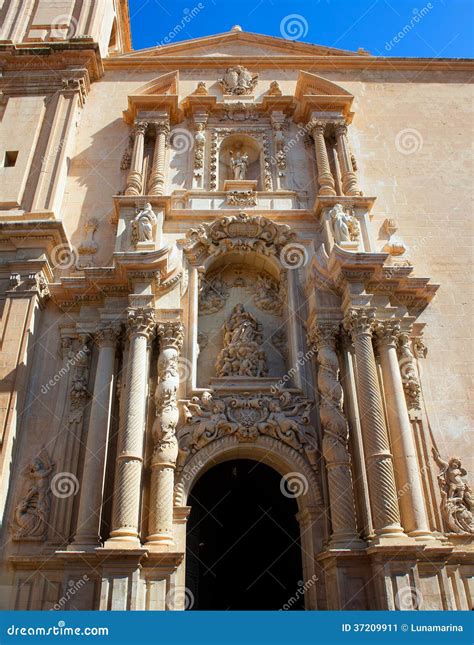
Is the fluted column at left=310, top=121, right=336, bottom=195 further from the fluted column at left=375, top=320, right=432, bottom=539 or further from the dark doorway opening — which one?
the dark doorway opening

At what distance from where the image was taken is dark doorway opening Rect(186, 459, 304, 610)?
13.5 meters

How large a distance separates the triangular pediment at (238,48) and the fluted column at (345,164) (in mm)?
3556

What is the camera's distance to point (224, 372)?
11.9 m

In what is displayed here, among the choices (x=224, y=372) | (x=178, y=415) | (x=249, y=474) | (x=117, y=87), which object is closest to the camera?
(x=178, y=415)

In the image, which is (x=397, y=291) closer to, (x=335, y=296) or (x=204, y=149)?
(x=335, y=296)

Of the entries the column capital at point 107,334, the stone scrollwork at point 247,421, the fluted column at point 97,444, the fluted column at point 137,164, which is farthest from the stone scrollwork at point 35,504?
the fluted column at point 137,164

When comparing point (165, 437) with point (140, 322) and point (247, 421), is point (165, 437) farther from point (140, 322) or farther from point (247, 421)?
point (140, 322)

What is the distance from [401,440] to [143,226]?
22.7ft

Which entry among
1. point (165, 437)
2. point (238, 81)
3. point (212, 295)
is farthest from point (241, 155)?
point (165, 437)

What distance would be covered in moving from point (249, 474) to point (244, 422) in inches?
118

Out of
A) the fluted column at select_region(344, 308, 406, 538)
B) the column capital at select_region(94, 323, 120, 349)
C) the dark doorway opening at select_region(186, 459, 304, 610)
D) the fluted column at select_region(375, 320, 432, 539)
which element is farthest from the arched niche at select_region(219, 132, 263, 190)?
the dark doorway opening at select_region(186, 459, 304, 610)

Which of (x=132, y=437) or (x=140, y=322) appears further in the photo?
(x=140, y=322)

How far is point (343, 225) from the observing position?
12672 millimetres

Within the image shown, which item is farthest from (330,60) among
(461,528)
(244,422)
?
(461,528)
